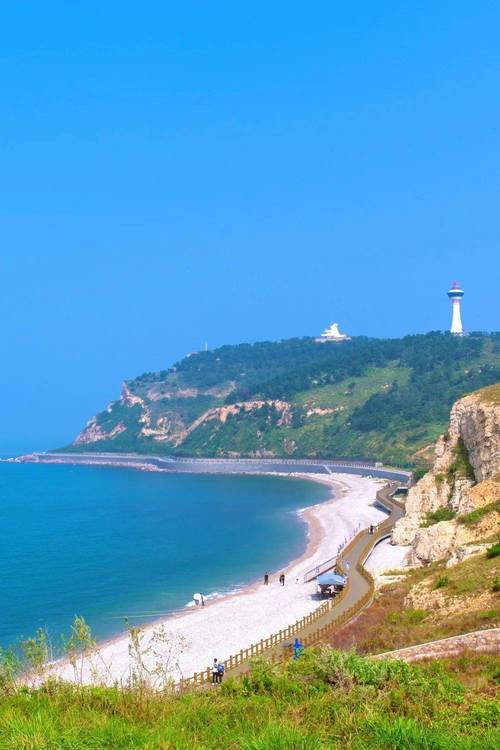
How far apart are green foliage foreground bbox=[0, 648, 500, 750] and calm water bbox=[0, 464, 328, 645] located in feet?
79.2

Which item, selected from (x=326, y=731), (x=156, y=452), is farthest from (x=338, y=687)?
(x=156, y=452)

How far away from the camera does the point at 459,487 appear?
54.6 metres

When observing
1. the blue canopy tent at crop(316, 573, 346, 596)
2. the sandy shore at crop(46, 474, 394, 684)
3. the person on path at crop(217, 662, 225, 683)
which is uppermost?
the person on path at crop(217, 662, 225, 683)

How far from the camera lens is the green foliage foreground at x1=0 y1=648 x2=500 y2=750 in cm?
A: 1166

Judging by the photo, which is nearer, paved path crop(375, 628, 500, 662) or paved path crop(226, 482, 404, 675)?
paved path crop(375, 628, 500, 662)

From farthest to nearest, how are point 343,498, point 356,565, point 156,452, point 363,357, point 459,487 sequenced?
point 363,357 → point 156,452 → point 343,498 → point 459,487 → point 356,565

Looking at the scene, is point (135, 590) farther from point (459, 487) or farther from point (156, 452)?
point (156, 452)

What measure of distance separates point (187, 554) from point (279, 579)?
47.2 feet

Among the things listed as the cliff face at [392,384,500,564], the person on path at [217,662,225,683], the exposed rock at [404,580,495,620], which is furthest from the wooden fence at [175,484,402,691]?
the cliff face at [392,384,500,564]

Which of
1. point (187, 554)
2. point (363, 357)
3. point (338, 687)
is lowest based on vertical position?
point (187, 554)

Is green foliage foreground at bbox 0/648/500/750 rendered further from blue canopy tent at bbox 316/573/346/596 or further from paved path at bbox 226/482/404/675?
blue canopy tent at bbox 316/573/346/596

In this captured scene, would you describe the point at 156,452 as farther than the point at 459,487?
Yes

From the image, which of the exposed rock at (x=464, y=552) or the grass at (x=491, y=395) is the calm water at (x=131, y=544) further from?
the grass at (x=491, y=395)

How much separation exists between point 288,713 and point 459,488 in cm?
4307
